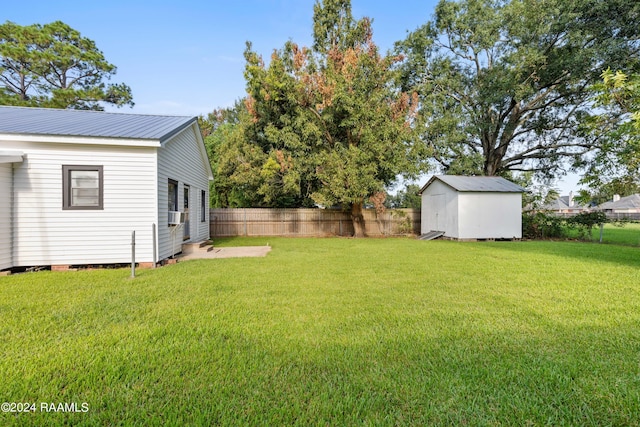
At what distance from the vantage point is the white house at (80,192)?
6.43 m

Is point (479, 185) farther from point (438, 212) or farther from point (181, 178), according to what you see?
point (181, 178)

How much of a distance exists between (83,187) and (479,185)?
15151 millimetres

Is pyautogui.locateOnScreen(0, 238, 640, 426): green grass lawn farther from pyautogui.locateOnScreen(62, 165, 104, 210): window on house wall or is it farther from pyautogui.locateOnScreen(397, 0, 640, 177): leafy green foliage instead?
pyautogui.locateOnScreen(397, 0, 640, 177): leafy green foliage

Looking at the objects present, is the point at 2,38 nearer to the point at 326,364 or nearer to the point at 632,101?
the point at 326,364

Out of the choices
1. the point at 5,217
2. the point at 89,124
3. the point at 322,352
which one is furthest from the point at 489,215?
the point at 5,217

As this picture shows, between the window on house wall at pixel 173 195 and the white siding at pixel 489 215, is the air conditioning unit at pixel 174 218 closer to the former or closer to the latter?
the window on house wall at pixel 173 195

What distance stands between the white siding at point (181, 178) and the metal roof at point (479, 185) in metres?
11.3

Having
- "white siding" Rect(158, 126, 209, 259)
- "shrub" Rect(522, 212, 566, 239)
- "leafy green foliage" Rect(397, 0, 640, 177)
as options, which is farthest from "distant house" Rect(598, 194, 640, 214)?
"white siding" Rect(158, 126, 209, 259)

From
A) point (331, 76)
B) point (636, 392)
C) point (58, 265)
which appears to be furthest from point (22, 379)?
point (331, 76)

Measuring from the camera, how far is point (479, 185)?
14.2 m

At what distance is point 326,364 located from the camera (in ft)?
8.34

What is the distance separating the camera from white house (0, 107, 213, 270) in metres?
6.43

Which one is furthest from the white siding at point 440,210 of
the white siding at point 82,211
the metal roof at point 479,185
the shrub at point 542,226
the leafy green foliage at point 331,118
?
the white siding at point 82,211

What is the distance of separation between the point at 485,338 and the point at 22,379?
4156mm
